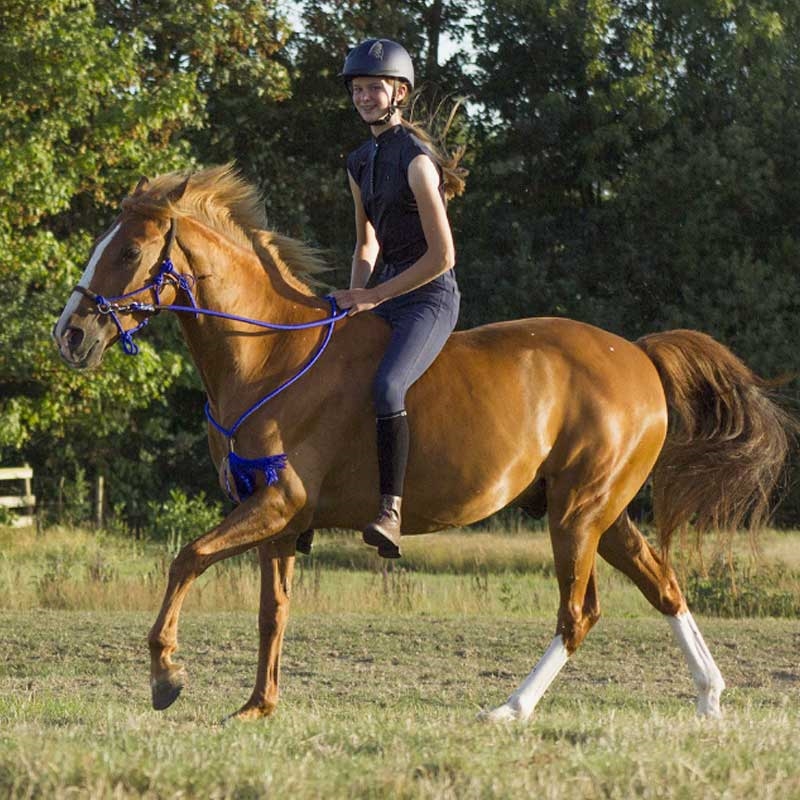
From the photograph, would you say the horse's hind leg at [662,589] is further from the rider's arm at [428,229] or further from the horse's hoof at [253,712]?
the horse's hoof at [253,712]

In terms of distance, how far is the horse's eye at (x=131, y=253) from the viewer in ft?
22.6

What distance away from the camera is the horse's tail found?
8.50 metres

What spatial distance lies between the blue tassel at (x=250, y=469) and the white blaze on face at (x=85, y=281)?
950mm

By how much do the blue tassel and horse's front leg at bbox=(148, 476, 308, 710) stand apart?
6 centimetres

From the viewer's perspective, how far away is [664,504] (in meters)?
8.61

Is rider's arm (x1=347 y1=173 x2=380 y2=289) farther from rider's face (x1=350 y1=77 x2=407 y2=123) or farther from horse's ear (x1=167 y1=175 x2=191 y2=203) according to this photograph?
horse's ear (x1=167 y1=175 x2=191 y2=203)

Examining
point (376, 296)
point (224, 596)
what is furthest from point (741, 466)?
point (224, 596)

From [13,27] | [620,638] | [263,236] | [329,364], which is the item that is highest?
[13,27]

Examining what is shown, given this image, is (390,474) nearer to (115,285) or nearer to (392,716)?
(392,716)

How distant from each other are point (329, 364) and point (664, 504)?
2443 millimetres

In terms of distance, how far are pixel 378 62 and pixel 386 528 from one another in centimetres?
217

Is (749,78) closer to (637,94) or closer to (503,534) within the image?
(637,94)

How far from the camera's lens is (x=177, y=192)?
7.09 m

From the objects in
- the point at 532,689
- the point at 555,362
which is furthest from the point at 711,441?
the point at 532,689
